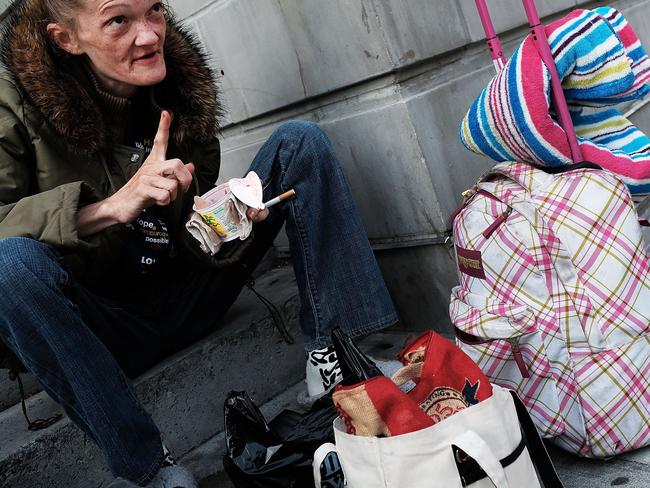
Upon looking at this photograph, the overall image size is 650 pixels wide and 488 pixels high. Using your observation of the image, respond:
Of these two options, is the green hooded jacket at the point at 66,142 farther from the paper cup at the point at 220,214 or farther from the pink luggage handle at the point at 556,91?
the pink luggage handle at the point at 556,91

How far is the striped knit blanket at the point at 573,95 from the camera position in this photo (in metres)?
2.04

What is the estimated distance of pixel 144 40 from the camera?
2.44 m

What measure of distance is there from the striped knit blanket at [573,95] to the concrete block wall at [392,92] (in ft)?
1.85

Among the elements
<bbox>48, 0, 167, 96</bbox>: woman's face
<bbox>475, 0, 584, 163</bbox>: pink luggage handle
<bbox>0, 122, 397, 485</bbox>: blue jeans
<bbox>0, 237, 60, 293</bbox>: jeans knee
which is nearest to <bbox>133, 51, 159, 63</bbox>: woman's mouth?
<bbox>48, 0, 167, 96</bbox>: woman's face

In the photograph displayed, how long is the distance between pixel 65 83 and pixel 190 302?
797 mm

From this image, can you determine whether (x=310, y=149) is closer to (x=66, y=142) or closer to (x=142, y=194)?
(x=142, y=194)

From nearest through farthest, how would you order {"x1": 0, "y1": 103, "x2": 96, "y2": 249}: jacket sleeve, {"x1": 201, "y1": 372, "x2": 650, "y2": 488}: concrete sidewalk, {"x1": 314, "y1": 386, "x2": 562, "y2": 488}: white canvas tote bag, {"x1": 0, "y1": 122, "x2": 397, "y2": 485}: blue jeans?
{"x1": 314, "y1": 386, "x2": 562, "y2": 488}: white canvas tote bag < {"x1": 201, "y1": 372, "x2": 650, "y2": 488}: concrete sidewalk < {"x1": 0, "y1": 122, "x2": 397, "y2": 485}: blue jeans < {"x1": 0, "y1": 103, "x2": 96, "y2": 249}: jacket sleeve

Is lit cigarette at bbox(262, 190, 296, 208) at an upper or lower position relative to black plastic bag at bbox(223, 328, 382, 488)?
upper

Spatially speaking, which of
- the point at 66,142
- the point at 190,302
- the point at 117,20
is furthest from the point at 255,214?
the point at 117,20

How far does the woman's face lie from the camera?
2.40 m

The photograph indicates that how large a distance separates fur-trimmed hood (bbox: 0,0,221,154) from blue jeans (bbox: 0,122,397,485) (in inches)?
11.1

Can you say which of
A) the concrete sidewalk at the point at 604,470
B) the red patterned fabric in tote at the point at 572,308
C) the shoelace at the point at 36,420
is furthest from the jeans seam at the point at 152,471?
the concrete sidewalk at the point at 604,470

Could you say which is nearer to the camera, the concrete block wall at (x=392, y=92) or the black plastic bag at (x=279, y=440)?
the black plastic bag at (x=279, y=440)

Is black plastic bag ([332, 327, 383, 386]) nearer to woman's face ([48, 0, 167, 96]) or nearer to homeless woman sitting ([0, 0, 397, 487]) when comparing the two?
homeless woman sitting ([0, 0, 397, 487])
